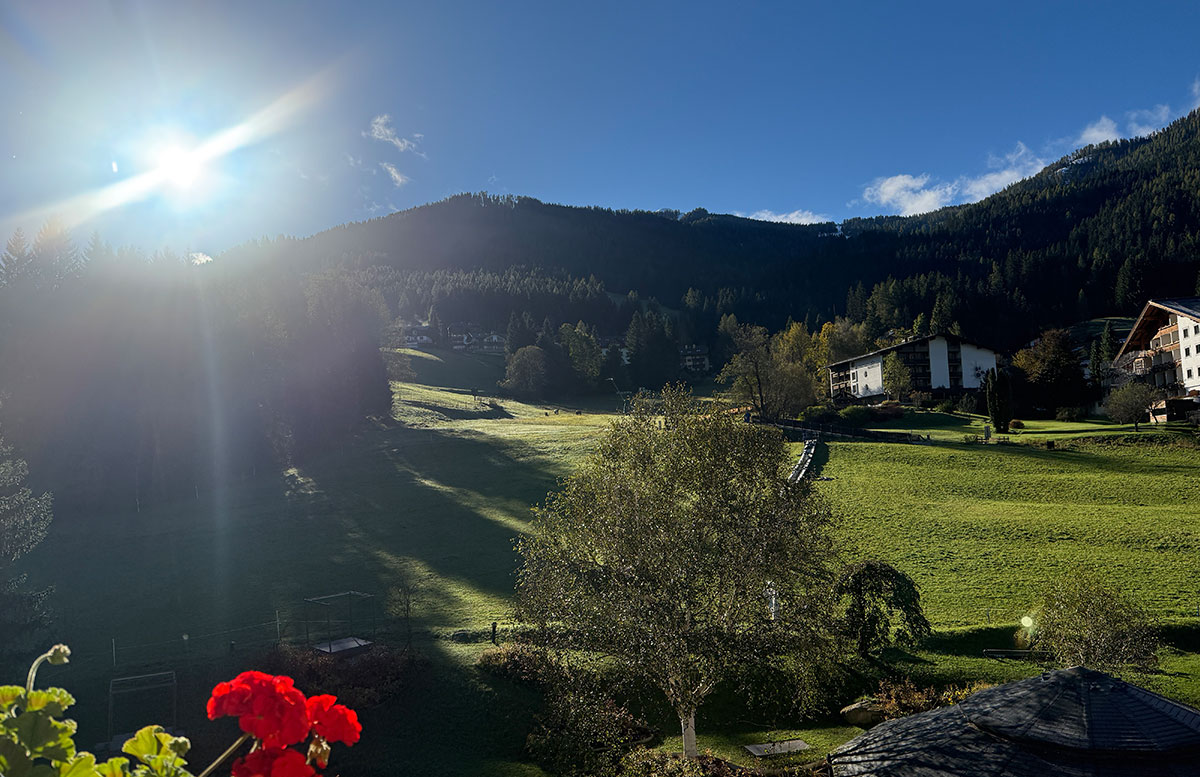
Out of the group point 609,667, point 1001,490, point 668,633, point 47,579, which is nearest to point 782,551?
point 668,633

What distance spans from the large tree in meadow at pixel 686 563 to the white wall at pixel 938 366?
9462cm

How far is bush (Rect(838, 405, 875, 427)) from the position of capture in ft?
261

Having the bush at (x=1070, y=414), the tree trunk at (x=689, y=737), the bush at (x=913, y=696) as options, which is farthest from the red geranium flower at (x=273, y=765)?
the bush at (x=1070, y=414)

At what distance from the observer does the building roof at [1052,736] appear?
12867mm

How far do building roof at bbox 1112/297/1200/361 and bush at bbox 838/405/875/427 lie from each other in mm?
38015

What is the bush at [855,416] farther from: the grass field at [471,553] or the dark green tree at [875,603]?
the dark green tree at [875,603]

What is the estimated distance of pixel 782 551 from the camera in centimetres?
2077

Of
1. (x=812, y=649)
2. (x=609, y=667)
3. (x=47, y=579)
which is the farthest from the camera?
(x=47, y=579)

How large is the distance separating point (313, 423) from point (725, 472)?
58.1 meters

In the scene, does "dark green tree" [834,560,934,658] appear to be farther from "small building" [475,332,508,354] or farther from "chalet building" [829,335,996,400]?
"small building" [475,332,508,354]

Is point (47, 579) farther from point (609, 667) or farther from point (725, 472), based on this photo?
point (725, 472)

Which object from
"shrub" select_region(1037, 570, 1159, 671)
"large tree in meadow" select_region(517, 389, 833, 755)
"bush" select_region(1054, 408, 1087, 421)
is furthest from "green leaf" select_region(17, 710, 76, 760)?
"bush" select_region(1054, 408, 1087, 421)

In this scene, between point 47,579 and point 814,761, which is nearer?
point 814,761

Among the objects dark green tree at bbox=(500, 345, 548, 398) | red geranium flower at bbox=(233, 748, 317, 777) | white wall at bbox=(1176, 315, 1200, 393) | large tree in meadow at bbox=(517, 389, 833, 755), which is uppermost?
dark green tree at bbox=(500, 345, 548, 398)
